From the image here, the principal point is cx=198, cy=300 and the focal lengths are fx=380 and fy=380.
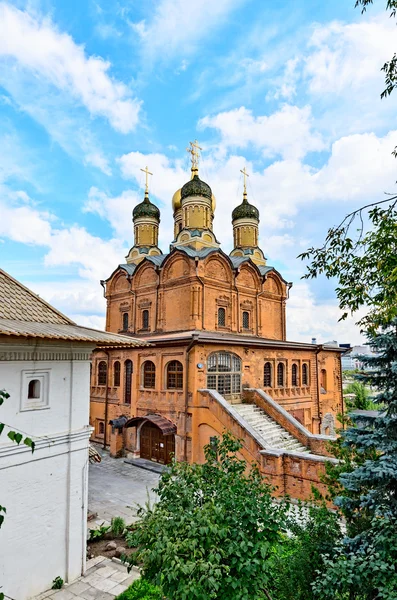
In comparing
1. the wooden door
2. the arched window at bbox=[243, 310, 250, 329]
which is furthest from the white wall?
the arched window at bbox=[243, 310, 250, 329]

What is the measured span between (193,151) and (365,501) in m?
24.6

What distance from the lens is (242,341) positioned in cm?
1697

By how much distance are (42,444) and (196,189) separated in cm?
1958

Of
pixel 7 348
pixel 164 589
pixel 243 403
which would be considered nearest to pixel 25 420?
pixel 7 348

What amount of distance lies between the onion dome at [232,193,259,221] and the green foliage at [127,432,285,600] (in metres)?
24.0

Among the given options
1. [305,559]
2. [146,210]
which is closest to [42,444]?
[305,559]

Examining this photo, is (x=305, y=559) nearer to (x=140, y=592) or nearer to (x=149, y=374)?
(x=140, y=592)

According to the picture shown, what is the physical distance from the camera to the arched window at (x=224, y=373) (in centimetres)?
1614

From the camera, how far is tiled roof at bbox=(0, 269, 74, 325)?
7695mm

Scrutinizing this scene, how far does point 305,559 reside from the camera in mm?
Answer: 4852

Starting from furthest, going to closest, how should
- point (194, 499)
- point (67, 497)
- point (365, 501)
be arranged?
point (67, 497) < point (365, 501) < point (194, 499)

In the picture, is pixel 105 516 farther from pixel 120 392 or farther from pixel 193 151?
pixel 193 151

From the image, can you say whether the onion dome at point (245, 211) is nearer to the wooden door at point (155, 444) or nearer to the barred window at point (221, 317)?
the barred window at point (221, 317)

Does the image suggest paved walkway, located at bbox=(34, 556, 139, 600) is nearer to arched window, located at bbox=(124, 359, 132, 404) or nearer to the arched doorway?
the arched doorway
